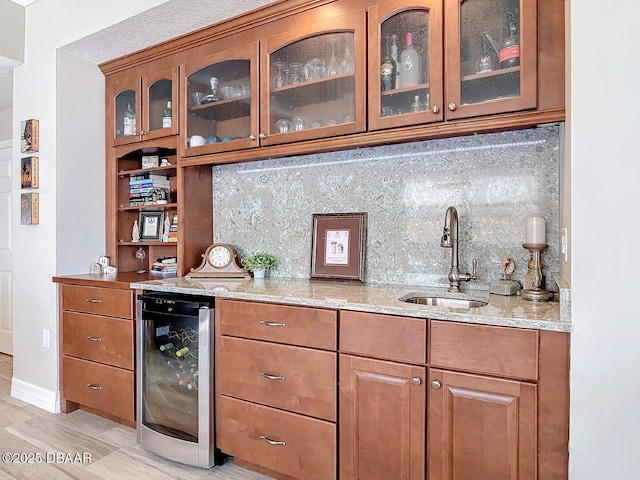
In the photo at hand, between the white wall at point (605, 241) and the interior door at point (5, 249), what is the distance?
15.7ft

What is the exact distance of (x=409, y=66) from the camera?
74.5 inches

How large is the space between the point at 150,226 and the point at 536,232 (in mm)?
2574

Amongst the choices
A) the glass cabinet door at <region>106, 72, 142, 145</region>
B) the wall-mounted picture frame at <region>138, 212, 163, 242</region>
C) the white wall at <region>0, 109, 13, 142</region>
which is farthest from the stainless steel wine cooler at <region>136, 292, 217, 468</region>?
the white wall at <region>0, 109, 13, 142</region>

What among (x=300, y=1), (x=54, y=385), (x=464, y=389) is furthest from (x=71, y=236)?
(x=464, y=389)

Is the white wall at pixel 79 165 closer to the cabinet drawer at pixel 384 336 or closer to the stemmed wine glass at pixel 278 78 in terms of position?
A: the stemmed wine glass at pixel 278 78

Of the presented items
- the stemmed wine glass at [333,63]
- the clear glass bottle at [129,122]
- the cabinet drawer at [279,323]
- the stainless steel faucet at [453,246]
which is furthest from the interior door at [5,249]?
the stainless steel faucet at [453,246]

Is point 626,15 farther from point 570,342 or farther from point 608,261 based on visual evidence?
point 570,342

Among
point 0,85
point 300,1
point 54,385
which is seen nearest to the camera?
point 300,1

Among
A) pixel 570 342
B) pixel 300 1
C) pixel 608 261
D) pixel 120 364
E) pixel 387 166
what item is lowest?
pixel 120 364

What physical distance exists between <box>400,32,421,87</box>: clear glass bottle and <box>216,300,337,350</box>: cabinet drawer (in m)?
1.10

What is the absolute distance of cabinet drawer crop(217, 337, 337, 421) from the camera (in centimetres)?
174

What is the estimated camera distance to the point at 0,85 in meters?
3.42

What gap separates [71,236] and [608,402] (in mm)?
3128

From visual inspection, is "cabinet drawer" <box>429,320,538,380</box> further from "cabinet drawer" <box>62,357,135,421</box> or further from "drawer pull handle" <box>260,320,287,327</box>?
"cabinet drawer" <box>62,357,135,421</box>
